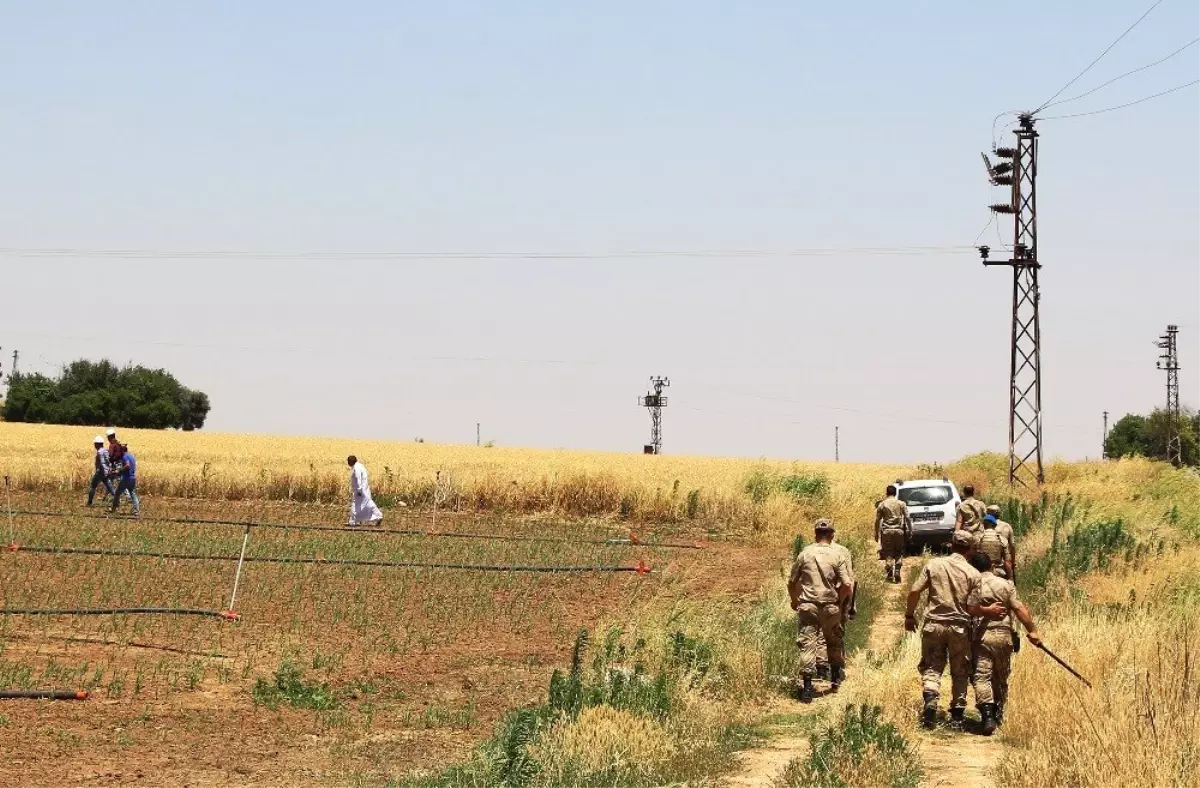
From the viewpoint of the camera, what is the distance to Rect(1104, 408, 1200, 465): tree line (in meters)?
105

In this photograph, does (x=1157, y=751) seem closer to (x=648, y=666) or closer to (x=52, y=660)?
(x=648, y=666)

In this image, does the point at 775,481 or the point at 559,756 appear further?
the point at 775,481

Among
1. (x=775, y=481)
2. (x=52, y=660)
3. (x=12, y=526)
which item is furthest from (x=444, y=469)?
(x=52, y=660)

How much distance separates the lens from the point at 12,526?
29750 millimetres

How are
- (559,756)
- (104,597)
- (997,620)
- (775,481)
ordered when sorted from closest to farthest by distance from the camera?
(559,756) < (997,620) < (104,597) < (775,481)

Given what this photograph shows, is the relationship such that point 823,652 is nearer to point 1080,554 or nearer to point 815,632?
point 815,632

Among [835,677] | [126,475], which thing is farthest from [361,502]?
[835,677]

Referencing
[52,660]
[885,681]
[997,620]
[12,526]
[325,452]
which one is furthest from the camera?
[325,452]

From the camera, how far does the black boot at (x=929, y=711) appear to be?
530 inches

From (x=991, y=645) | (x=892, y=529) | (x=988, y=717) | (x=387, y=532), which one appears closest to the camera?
(x=988, y=717)

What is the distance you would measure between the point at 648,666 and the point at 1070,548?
37.1ft

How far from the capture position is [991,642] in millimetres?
13477

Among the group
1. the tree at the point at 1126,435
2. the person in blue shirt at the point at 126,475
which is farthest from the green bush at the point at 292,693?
the tree at the point at 1126,435

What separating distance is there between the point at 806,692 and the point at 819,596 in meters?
0.89
